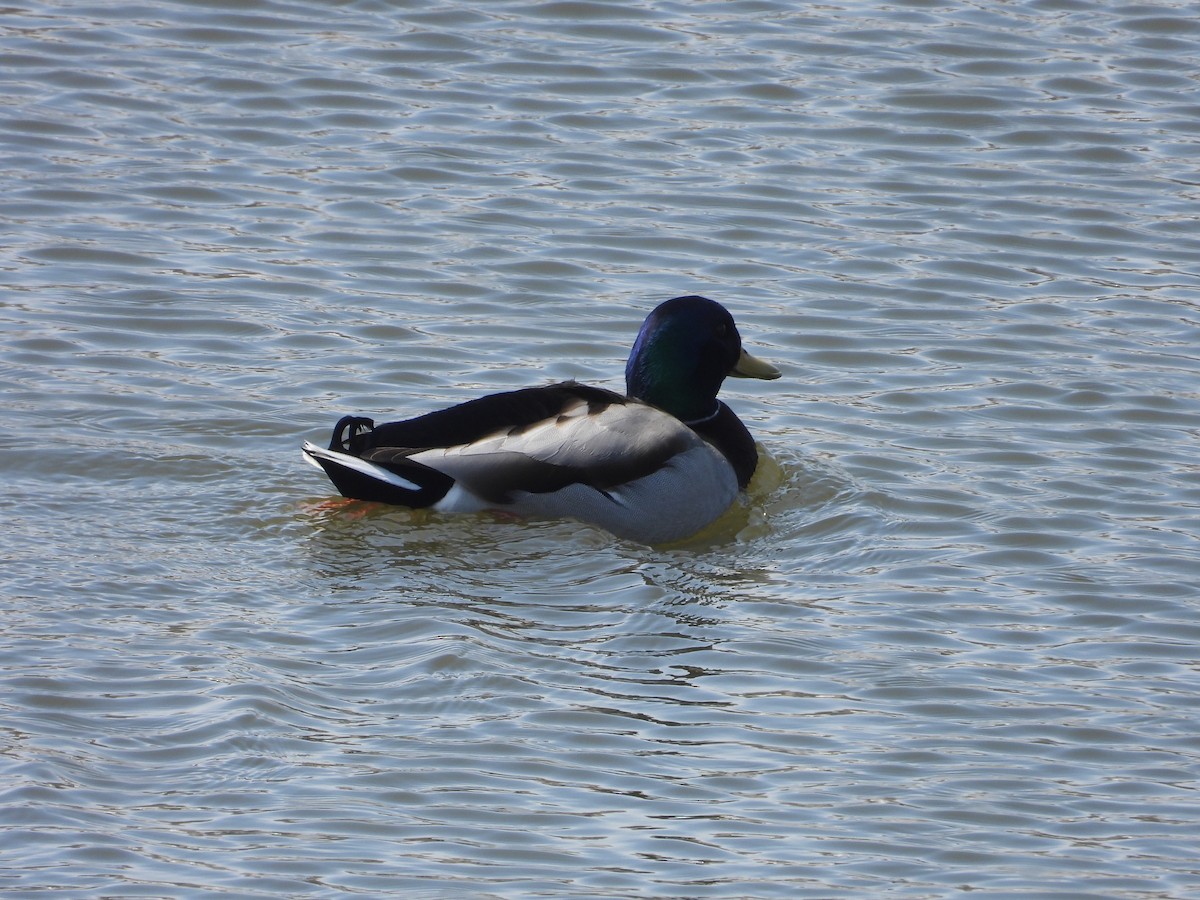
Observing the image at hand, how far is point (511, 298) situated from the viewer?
404 inches

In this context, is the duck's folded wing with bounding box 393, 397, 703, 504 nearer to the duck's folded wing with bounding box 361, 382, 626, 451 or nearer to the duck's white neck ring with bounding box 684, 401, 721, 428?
the duck's folded wing with bounding box 361, 382, 626, 451

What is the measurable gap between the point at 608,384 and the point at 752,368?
73cm

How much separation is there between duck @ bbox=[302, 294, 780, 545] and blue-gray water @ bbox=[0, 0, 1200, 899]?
0.41 feet

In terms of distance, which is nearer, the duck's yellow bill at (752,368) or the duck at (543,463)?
the duck at (543,463)

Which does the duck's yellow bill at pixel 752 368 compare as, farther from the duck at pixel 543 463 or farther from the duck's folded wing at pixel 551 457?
the duck's folded wing at pixel 551 457

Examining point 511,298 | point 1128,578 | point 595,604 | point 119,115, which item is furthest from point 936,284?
point 119,115

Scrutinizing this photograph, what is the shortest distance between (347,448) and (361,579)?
0.87m

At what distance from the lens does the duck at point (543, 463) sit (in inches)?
313


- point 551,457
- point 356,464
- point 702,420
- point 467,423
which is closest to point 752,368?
point 702,420

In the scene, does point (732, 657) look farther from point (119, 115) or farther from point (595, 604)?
point (119, 115)

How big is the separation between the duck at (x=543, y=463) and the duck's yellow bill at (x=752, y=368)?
784 mm

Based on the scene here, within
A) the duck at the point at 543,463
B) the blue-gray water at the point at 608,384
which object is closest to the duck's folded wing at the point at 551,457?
the duck at the point at 543,463

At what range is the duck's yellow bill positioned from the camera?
9031 mm

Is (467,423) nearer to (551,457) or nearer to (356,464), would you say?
(551,457)
